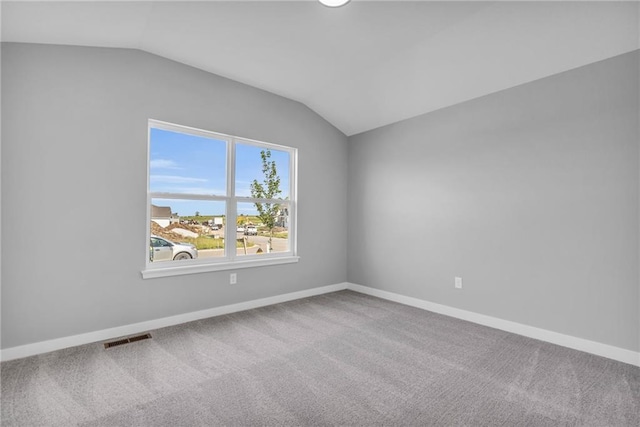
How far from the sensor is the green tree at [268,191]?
3.95m

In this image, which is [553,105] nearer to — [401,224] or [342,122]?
[401,224]

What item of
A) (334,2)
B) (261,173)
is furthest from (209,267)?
(334,2)

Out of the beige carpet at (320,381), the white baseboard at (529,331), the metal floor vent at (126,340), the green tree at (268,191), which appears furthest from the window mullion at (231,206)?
the white baseboard at (529,331)

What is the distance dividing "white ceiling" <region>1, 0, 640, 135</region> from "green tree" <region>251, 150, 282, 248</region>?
1009mm

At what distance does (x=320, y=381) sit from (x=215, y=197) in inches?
89.9

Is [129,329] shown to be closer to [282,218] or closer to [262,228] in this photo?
[262,228]

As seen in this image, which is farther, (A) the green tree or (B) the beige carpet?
(A) the green tree

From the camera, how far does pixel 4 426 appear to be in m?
1.61

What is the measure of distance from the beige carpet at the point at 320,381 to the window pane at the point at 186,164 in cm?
147

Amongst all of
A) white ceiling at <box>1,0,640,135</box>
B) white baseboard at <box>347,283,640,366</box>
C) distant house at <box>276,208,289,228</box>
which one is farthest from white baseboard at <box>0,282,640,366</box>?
white ceiling at <box>1,0,640,135</box>

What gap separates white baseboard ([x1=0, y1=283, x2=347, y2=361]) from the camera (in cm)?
239

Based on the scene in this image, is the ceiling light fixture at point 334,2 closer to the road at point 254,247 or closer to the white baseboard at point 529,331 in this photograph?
the road at point 254,247

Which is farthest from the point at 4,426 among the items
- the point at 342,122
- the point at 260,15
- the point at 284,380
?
the point at 342,122

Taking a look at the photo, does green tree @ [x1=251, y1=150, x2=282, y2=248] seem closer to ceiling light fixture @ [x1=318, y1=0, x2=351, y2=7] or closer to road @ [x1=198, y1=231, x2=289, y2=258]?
road @ [x1=198, y1=231, x2=289, y2=258]
